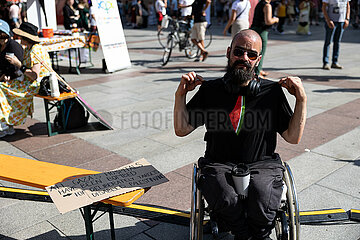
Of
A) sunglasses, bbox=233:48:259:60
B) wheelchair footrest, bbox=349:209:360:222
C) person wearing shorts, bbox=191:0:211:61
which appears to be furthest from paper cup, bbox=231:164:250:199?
person wearing shorts, bbox=191:0:211:61

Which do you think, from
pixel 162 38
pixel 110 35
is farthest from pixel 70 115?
pixel 162 38

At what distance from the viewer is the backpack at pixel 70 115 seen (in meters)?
5.49

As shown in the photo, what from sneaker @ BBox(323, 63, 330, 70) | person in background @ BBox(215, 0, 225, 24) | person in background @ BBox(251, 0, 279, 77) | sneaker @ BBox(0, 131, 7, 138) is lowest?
sneaker @ BBox(0, 131, 7, 138)

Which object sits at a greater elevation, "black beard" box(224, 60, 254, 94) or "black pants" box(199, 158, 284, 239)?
"black beard" box(224, 60, 254, 94)

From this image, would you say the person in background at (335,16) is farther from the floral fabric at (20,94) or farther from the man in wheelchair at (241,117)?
the man in wheelchair at (241,117)

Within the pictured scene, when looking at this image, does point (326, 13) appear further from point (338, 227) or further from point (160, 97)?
point (338, 227)

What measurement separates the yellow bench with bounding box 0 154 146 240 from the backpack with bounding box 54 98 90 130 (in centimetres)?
238

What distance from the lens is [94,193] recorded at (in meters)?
2.45

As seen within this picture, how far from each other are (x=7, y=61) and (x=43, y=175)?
2888mm

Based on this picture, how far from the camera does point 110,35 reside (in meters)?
9.58

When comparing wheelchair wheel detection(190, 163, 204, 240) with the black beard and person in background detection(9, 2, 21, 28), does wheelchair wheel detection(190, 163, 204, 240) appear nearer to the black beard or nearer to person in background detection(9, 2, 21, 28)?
the black beard

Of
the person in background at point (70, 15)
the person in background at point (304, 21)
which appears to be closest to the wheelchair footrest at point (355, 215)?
the person in background at point (70, 15)

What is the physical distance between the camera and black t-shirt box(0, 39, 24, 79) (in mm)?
5027

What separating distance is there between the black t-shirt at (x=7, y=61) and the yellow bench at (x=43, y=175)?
2355mm
